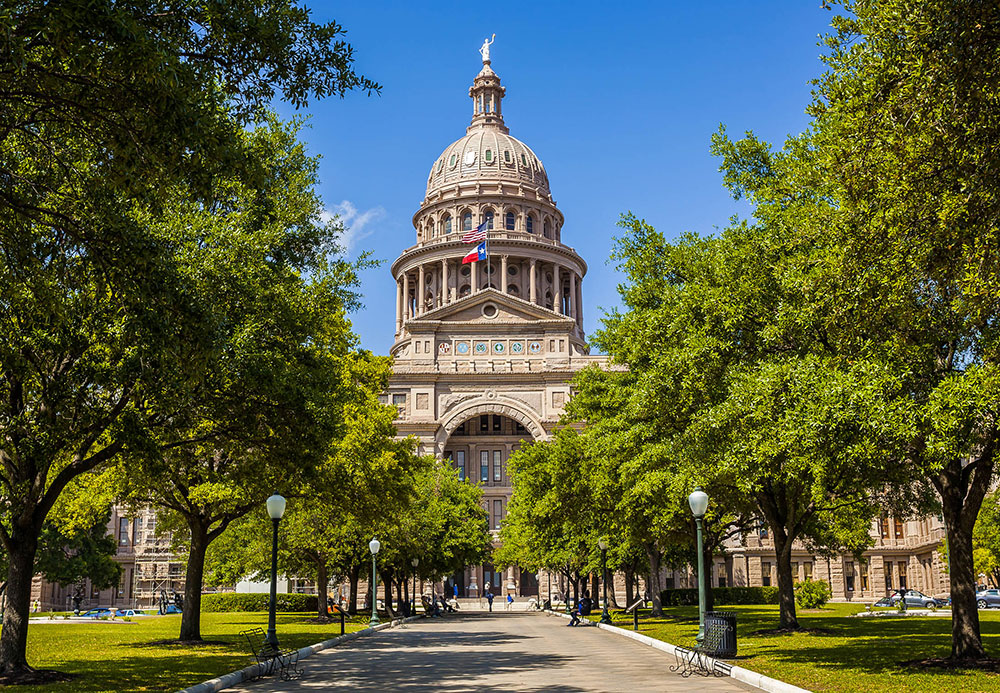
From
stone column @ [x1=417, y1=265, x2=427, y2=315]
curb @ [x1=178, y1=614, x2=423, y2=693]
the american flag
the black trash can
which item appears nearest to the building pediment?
the american flag

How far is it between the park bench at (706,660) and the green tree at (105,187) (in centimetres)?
1107

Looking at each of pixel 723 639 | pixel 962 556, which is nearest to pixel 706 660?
pixel 723 639

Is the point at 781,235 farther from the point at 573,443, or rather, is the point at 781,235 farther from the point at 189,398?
the point at 573,443

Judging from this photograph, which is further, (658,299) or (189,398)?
(658,299)

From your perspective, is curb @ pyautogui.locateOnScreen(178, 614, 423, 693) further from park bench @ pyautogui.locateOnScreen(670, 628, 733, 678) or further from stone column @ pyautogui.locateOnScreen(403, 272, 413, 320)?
stone column @ pyautogui.locateOnScreen(403, 272, 413, 320)

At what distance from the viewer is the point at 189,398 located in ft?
61.2

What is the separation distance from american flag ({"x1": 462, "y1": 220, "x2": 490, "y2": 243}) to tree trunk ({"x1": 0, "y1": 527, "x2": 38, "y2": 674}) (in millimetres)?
91962

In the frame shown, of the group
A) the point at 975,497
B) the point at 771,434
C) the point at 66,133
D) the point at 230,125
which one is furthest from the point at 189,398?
the point at 975,497

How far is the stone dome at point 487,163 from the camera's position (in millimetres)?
124750

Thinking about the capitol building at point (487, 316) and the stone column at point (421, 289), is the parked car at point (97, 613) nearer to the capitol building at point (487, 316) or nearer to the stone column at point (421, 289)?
the capitol building at point (487, 316)

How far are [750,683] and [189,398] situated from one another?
11.6m

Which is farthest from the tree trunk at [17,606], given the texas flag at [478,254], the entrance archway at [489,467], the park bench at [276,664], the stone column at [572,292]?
the stone column at [572,292]

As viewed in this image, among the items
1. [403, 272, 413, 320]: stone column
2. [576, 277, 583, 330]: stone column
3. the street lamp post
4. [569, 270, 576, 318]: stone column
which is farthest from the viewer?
[576, 277, 583, 330]: stone column

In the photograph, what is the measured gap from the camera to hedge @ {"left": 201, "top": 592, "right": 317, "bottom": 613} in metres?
69.9
